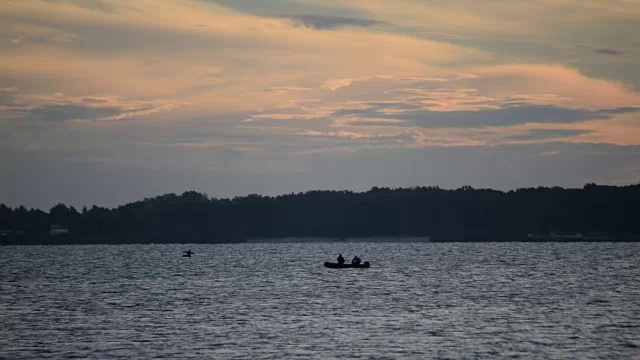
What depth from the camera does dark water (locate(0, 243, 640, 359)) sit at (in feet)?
182

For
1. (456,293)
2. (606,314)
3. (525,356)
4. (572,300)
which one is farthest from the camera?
(456,293)

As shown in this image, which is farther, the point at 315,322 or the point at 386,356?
the point at 315,322

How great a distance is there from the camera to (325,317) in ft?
234

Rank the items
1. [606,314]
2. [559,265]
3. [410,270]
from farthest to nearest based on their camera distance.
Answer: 1. [559,265]
2. [410,270]
3. [606,314]

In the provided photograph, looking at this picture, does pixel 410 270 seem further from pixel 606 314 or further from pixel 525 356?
pixel 525 356

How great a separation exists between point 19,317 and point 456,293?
38.8 meters

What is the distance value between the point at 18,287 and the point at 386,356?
2563 inches

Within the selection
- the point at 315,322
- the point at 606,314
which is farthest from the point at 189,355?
the point at 606,314

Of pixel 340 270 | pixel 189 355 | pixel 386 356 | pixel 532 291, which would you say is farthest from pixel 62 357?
pixel 340 270

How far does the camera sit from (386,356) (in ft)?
172

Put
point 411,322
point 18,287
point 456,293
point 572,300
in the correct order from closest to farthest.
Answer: point 411,322, point 572,300, point 456,293, point 18,287

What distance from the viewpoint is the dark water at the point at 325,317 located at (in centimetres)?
5538

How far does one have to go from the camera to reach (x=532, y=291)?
3755 inches

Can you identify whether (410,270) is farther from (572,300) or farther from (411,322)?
(411,322)
